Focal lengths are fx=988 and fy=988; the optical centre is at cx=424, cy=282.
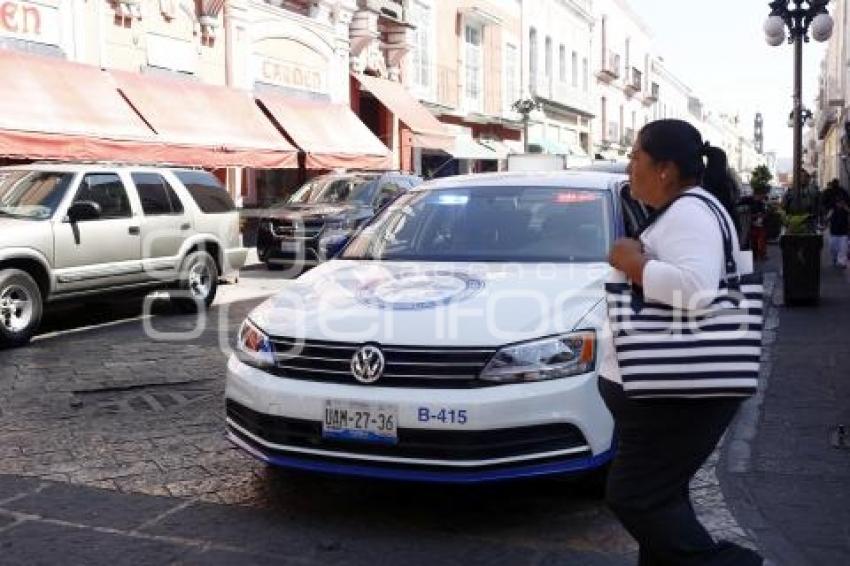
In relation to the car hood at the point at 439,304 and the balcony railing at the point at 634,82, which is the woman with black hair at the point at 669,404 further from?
the balcony railing at the point at 634,82

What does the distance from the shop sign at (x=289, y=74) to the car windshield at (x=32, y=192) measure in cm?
1252

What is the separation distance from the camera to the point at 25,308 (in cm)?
917

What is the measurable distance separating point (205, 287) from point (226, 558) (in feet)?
26.3

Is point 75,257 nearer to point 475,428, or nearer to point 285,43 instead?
point 475,428

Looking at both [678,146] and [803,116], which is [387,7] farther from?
[678,146]

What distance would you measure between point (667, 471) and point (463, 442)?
3.96ft

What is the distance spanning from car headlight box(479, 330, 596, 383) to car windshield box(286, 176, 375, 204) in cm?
1252

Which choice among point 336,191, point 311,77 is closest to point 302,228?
point 336,191

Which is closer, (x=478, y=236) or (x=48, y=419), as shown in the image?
(x=478, y=236)

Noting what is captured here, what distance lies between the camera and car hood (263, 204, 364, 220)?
15969mm

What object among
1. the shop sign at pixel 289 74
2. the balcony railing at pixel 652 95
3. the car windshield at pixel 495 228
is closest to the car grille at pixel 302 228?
the shop sign at pixel 289 74

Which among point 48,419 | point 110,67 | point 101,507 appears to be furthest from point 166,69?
point 101,507

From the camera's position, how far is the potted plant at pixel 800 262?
11352mm

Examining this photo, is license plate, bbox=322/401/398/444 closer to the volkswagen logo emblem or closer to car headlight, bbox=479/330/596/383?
the volkswagen logo emblem
